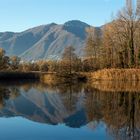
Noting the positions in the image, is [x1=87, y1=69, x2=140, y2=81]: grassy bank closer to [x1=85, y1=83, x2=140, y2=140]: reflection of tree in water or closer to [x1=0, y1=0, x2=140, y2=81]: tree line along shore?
[x1=0, y1=0, x2=140, y2=81]: tree line along shore

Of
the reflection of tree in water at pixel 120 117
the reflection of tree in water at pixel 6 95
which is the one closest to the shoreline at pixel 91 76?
the reflection of tree in water at pixel 6 95

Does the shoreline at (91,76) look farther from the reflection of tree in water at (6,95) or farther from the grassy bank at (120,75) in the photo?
the reflection of tree in water at (6,95)

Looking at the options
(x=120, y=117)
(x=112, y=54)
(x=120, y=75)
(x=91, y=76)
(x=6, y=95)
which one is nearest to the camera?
(x=120, y=117)

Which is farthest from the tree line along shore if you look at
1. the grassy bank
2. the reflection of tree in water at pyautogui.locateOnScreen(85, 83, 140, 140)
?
the reflection of tree in water at pyautogui.locateOnScreen(85, 83, 140, 140)

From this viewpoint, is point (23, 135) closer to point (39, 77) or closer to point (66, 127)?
point (66, 127)

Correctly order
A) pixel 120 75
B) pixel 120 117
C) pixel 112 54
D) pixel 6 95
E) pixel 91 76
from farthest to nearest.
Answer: pixel 112 54
pixel 91 76
pixel 120 75
pixel 6 95
pixel 120 117

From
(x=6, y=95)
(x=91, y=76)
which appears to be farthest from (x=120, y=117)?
(x=91, y=76)

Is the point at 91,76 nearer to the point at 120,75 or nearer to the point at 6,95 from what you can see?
the point at 120,75

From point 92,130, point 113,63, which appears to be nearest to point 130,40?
point 113,63

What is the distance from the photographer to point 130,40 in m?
69.5

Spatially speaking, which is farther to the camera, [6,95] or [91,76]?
[91,76]

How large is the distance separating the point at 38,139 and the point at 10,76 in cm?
6660

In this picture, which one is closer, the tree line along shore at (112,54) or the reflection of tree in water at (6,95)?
A: the reflection of tree in water at (6,95)

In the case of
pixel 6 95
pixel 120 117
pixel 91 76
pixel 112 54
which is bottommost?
pixel 6 95
